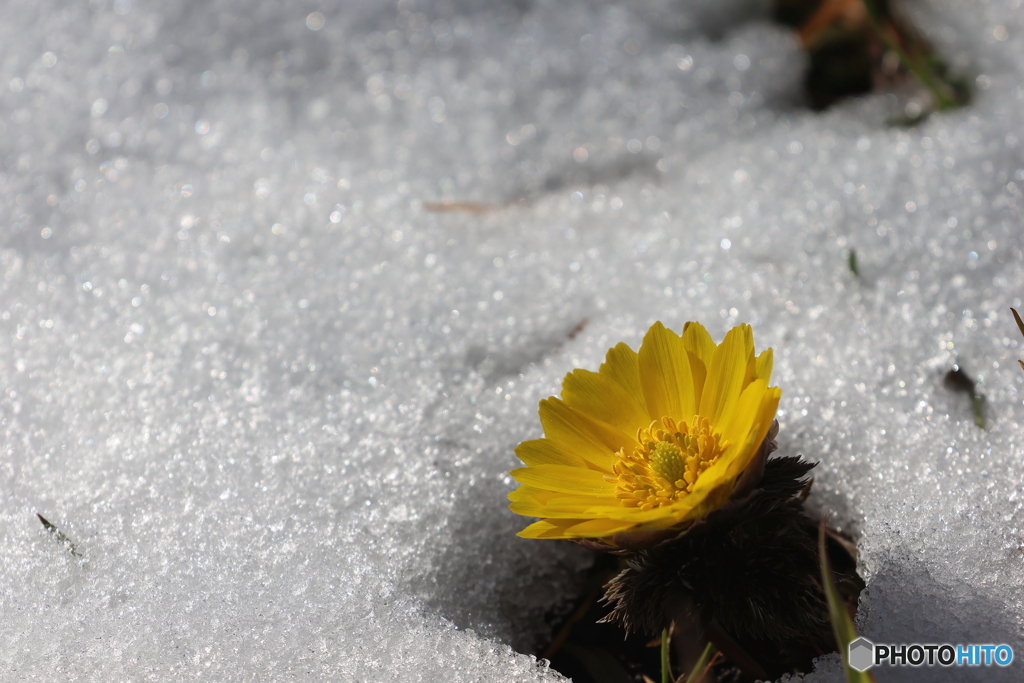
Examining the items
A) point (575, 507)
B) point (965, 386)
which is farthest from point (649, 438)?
point (965, 386)

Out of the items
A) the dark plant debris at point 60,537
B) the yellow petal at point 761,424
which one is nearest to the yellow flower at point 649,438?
the yellow petal at point 761,424

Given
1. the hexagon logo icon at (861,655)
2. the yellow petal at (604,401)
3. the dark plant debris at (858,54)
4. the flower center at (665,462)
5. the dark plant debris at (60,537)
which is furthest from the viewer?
the dark plant debris at (858,54)

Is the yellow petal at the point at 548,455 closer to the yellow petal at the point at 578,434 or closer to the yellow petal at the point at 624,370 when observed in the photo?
the yellow petal at the point at 578,434

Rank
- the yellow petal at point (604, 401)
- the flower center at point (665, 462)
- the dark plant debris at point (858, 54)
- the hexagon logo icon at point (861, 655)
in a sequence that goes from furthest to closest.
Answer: the dark plant debris at point (858, 54), the yellow petal at point (604, 401), the flower center at point (665, 462), the hexagon logo icon at point (861, 655)

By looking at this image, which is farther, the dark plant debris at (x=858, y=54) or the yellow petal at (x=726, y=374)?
the dark plant debris at (x=858, y=54)

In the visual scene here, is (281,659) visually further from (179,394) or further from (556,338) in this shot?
(556,338)

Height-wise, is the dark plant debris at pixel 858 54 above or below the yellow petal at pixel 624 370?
below

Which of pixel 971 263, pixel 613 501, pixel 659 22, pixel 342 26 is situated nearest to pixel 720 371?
pixel 613 501
